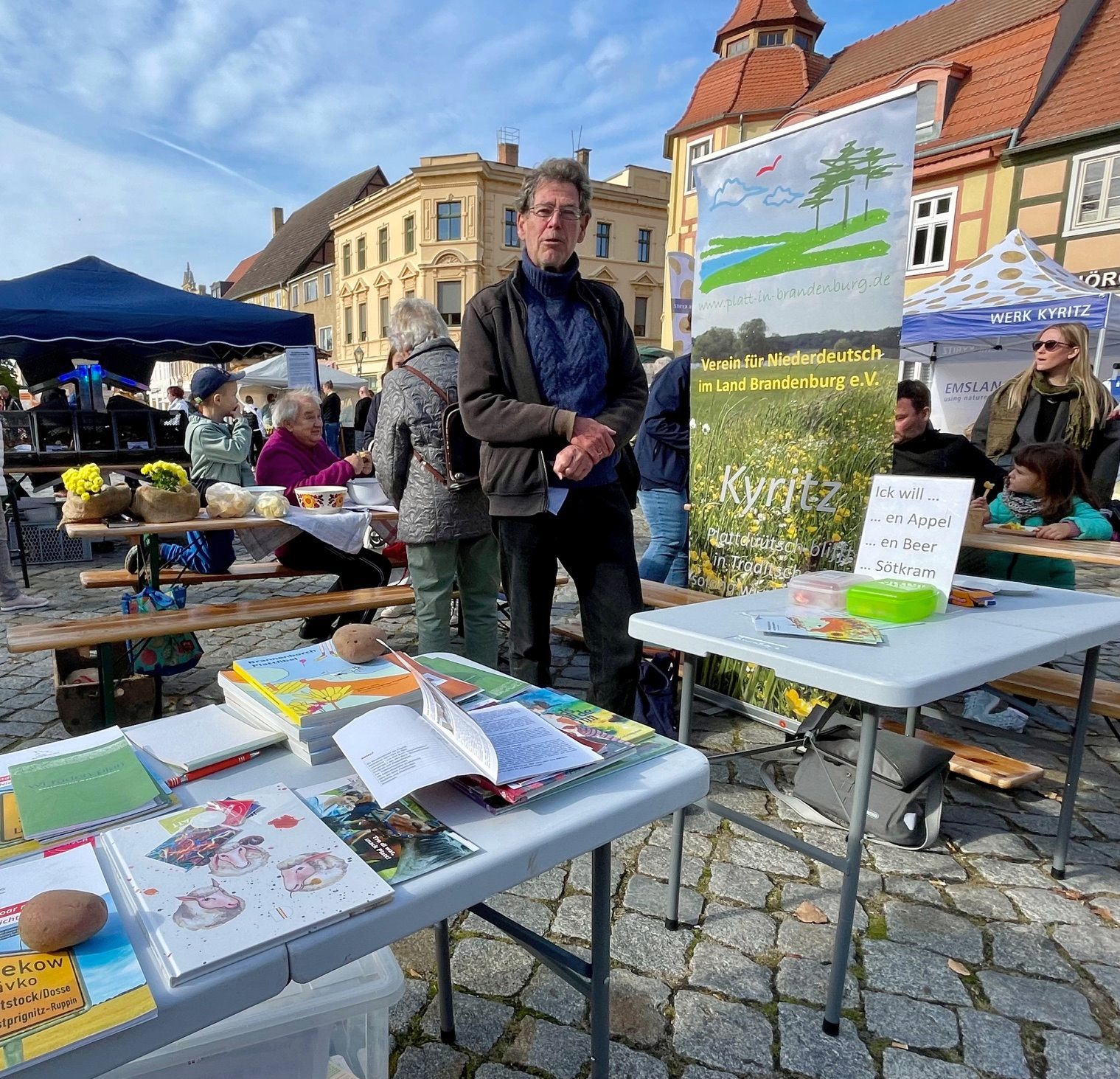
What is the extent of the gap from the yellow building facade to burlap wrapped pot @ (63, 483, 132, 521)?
27.1m

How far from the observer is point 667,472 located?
14.2ft

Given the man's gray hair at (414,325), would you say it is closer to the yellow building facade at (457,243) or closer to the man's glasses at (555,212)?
the man's glasses at (555,212)

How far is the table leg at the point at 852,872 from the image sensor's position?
1.66 metres

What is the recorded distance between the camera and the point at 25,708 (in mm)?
3660

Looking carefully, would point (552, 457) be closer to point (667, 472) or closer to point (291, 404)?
point (667, 472)

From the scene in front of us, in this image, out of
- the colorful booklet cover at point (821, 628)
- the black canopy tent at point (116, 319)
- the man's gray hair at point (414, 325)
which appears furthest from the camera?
the black canopy tent at point (116, 319)

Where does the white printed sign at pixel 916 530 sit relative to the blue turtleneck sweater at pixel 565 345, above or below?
below

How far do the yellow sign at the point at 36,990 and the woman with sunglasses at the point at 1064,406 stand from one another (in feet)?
15.6

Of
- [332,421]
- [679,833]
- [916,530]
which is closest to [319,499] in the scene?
[679,833]

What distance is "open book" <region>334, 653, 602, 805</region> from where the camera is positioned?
100 cm

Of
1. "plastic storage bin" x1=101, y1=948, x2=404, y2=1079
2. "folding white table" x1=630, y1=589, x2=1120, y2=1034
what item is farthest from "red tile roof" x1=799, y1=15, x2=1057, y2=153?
"plastic storage bin" x1=101, y1=948, x2=404, y2=1079

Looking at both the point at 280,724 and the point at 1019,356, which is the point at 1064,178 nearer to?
the point at 1019,356

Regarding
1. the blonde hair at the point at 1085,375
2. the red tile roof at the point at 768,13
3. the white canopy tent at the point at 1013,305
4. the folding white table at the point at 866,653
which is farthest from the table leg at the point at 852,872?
the red tile roof at the point at 768,13

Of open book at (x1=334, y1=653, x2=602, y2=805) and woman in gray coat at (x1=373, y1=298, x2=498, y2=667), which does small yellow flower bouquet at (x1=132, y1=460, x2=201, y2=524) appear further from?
open book at (x1=334, y1=653, x2=602, y2=805)
